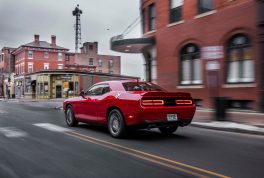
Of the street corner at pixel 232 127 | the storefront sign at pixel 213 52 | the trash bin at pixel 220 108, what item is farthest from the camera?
the trash bin at pixel 220 108

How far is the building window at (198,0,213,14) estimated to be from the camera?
63.2ft

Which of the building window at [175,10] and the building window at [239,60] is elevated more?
the building window at [175,10]

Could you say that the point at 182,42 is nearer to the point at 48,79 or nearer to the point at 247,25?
the point at 247,25

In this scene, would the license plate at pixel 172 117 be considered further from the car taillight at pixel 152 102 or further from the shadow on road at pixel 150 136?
the shadow on road at pixel 150 136

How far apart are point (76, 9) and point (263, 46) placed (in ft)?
220

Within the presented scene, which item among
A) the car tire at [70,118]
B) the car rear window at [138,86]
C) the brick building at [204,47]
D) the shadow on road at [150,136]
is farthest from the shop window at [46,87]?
the car rear window at [138,86]

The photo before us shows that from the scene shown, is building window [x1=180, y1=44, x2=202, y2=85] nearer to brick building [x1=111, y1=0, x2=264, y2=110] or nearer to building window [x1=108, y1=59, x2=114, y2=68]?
brick building [x1=111, y1=0, x2=264, y2=110]

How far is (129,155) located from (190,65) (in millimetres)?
14420

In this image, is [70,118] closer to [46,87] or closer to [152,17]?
[152,17]

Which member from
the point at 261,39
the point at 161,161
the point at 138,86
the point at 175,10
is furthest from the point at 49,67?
the point at 161,161

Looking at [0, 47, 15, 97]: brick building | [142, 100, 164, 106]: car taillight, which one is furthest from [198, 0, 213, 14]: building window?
[0, 47, 15, 97]: brick building

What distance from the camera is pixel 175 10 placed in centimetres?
2180

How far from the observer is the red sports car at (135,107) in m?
8.45

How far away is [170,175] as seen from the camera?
5.40 m
